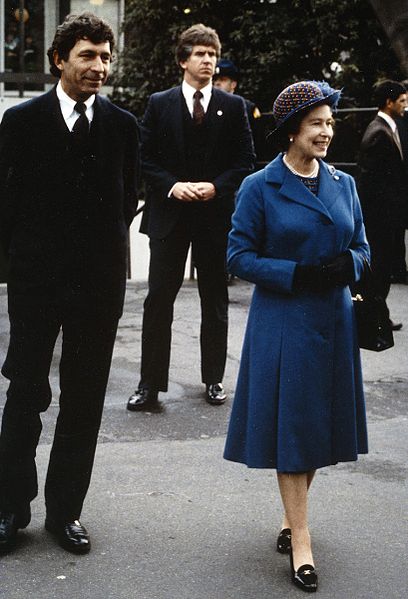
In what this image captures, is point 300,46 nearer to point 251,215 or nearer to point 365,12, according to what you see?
point 365,12

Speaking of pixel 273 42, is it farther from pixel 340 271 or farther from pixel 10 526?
pixel 10 526

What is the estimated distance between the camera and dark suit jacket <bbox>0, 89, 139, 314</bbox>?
14.2 ft

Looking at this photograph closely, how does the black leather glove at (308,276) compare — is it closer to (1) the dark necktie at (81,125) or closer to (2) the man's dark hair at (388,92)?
(1) the dark necktie at (81,125)

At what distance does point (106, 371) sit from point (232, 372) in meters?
3.36

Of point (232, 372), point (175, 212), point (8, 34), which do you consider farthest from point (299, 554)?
point (8, 34)

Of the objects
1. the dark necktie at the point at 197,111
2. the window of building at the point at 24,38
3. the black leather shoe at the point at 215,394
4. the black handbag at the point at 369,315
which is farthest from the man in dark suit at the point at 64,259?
the window of building at the point at 24,38

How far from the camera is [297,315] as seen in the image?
4.19m

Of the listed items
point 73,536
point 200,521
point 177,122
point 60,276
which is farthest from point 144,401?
point 60,276

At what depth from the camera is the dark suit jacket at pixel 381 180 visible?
9359mm

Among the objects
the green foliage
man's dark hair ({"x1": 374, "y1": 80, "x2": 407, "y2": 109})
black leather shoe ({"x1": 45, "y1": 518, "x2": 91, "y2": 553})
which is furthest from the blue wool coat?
the green foliage

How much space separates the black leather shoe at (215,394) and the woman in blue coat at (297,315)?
2661mm

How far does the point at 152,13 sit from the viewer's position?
22.3 m

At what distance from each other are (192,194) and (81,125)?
2.36m

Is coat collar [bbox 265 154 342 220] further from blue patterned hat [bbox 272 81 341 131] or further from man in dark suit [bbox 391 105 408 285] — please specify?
man in dark suit [bbox 391 105 408 285]
